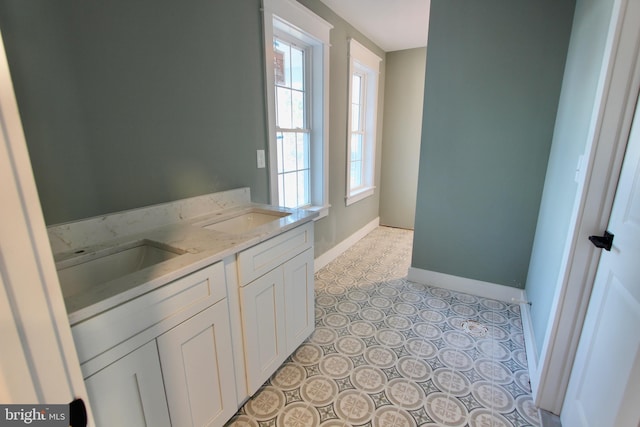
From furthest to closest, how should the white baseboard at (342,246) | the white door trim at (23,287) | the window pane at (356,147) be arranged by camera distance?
the window pane at (356,147) < the white baseboard at (342,246) < the white door trim at (23,287)

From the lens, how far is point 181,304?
109cm

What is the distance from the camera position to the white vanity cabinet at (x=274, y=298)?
141cm

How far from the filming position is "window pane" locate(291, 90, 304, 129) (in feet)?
8.89

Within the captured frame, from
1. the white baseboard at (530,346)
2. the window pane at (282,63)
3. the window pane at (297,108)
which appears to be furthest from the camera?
the window pane at (297,108)

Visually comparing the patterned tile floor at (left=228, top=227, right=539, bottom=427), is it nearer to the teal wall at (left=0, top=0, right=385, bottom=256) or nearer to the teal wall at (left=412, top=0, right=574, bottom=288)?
the teal wall at (left=412, top=0, right=574, bottom=288)

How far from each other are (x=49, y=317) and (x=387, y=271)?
2.90 metres

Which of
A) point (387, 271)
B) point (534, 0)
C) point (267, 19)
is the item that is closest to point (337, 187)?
point (387, 271)

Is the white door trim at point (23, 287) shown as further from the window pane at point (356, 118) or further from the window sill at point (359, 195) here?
the window pane at point (356, 118)

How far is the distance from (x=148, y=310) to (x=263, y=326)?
2.17ft

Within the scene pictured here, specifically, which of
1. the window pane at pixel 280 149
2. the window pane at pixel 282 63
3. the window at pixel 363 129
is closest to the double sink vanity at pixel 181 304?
the window pane at pixel 280 149

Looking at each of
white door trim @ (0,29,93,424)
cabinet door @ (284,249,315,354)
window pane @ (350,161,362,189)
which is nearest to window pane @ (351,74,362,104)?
window pane @ (350,161,362,189)

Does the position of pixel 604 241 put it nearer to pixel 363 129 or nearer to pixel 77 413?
pixel 77 413

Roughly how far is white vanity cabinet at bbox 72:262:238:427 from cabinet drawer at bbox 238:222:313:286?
127mm

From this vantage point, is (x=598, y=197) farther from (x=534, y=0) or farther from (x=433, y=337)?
(x=534, y=0)
